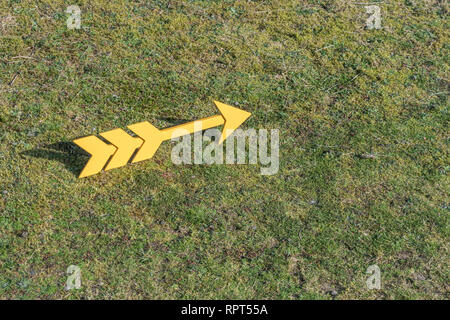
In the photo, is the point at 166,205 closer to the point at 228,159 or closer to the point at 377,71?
the point at 228,159

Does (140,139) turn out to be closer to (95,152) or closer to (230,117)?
(95,152)

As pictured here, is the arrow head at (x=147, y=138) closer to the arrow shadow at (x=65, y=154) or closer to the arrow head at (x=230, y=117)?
the arrow shadow at (x=65, y=154)

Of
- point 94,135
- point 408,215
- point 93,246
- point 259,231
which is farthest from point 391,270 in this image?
point 94,135

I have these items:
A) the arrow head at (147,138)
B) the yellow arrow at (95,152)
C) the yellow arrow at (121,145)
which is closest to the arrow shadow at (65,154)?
the yellow arrow at (95,152)

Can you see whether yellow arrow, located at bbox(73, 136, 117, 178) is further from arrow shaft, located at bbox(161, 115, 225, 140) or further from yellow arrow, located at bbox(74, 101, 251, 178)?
arrow shaft, located at bbox(161, 115, 225, 140)

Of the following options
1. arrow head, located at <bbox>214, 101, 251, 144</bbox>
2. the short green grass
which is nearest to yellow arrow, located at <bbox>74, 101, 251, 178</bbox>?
arrow head, located at <bbox>214, 101, 251, 144</bbox>

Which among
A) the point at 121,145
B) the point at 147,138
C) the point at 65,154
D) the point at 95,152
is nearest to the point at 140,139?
the point at 147,138
